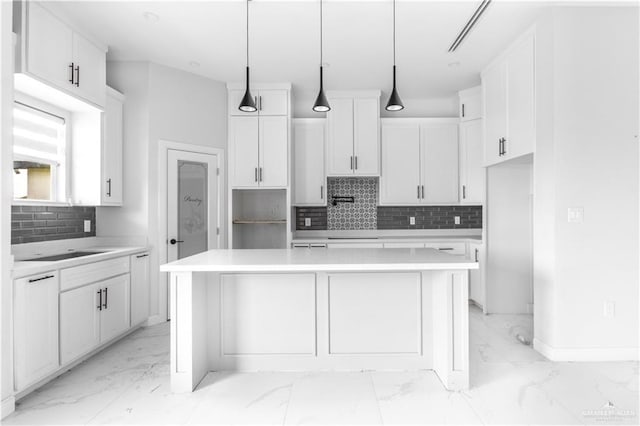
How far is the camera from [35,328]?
2350mm

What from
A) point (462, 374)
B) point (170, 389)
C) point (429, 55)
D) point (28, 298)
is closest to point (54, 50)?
point (28, 298)

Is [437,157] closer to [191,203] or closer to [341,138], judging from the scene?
[341,138]

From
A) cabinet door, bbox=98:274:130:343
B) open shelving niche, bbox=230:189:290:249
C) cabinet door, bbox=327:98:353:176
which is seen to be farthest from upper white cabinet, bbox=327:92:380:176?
cabinet door, bbox=98:274:130:343

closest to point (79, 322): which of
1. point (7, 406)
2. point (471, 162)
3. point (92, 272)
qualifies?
point (92, 272)

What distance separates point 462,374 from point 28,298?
286 centimetres

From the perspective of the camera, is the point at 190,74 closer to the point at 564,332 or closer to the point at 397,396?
the point at 397,396

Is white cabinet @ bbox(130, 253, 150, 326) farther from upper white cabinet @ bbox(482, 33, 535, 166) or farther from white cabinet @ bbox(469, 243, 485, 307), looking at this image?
upper white cabinet @ bbox(482, 33, 535, 166)

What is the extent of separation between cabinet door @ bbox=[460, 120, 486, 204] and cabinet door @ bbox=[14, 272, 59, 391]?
14.5ft

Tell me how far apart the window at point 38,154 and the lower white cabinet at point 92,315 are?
3.11 feet

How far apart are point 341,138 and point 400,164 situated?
872mm

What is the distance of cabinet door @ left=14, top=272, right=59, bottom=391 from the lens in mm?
2232

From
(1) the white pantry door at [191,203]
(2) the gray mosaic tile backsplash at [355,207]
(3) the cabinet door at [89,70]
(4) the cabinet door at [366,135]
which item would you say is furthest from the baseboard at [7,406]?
(4) the cabinet door at [366,135]

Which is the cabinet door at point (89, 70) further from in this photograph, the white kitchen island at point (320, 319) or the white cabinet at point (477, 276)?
the white cabinet at point (477, 276)

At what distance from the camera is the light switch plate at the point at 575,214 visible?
281cm
